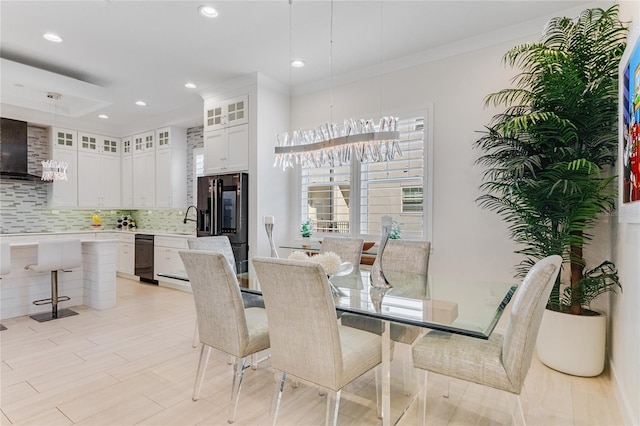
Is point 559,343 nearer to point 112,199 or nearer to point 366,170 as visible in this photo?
point 366,170

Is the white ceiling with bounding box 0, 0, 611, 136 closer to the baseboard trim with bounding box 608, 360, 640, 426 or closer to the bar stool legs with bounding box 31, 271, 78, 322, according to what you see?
the bar stool legs with bounding box 31, 271, 78, 322

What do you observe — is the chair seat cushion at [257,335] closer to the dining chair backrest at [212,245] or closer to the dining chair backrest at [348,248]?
the dining chair backrest at [212,245]

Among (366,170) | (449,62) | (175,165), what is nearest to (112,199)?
(175,165)

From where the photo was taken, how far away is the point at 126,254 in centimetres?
648

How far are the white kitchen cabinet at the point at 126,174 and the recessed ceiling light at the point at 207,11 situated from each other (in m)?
4.76

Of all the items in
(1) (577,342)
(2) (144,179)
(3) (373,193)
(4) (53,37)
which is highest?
(4) (53,37)

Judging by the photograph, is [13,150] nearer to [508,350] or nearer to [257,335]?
[257,335]

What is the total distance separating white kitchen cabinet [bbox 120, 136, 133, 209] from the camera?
6938mm

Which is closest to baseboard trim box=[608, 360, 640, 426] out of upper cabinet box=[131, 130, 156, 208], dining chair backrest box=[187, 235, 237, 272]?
dining chair backrest box=[187, 235, 237, 272]

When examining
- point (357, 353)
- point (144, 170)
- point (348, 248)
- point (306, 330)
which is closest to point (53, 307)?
point (144, 170)

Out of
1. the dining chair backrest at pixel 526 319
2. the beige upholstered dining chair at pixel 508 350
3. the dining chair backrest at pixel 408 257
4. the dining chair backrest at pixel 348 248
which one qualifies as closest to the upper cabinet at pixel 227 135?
the dining chair backrest at pixel 348 248

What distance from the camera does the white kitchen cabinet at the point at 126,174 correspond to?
22.8 ft

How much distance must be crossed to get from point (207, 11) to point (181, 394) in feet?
9.91

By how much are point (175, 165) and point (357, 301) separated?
17.1 feet
